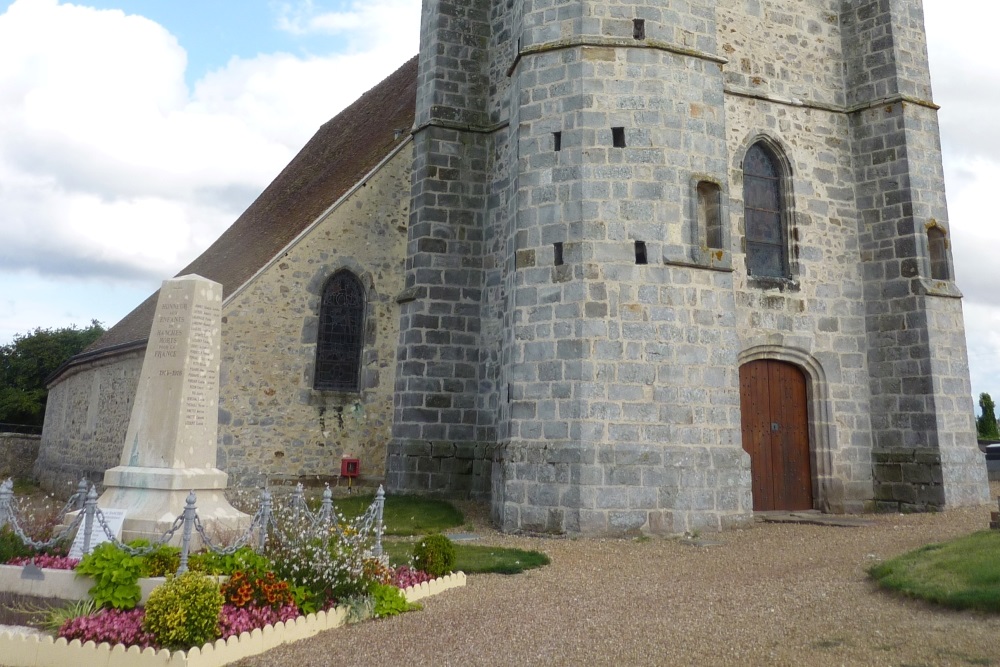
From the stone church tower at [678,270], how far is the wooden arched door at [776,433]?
0.04 metres

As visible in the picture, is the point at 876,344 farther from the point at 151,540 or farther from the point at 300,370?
the point at 151,540

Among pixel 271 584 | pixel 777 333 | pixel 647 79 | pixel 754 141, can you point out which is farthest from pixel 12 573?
pixel 754 141

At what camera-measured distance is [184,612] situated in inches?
186

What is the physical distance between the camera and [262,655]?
5.00 metres

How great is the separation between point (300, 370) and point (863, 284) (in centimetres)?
960

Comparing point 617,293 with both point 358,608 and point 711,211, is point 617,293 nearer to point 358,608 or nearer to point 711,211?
point 711,211

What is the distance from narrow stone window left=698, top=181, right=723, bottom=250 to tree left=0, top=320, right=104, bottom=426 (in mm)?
29498

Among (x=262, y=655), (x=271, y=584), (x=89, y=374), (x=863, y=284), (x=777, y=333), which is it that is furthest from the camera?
(x=89, y=374)

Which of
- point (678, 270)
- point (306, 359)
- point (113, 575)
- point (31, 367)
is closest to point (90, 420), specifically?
point (306, 359)

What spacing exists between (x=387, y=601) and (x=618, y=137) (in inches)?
269

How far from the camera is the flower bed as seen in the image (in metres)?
4.60

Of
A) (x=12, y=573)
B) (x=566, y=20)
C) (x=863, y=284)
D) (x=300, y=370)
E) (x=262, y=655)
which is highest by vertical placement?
(x=566, y=20)

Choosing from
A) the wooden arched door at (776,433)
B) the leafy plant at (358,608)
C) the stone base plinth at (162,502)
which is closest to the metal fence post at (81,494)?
the stone base plinth at (162,502)

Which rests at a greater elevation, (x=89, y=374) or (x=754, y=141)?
(x=754, y=141)
